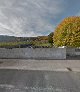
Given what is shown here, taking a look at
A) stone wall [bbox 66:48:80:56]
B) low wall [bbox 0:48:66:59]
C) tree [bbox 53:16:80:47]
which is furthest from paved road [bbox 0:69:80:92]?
tree [bbox 53:16:80:47]

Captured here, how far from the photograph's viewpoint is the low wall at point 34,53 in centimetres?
1948

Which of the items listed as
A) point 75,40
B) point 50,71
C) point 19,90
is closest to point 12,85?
point 19,90

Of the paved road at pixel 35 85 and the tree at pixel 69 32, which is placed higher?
the tree at pixel 69 32

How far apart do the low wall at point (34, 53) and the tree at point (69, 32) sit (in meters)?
3.98

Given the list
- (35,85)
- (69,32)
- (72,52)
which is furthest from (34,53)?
(35,85)

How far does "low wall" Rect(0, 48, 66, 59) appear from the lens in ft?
63.9

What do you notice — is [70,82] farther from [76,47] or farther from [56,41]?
[56,41]

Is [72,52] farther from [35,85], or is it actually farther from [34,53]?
[35,85]

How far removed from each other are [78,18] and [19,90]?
56.8 ft

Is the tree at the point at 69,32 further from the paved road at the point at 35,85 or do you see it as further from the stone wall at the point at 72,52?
the paved road at the point at 35,85

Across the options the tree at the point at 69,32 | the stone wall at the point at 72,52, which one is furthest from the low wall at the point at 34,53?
the tree at the point at 69,32

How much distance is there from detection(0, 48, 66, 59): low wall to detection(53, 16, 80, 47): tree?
3981 millimetres

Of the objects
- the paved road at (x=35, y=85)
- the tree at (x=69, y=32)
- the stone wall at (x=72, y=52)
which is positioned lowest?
the paved road at (x=35, y=85)

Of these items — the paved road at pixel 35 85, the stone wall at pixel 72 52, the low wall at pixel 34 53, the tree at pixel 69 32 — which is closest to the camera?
the paved road at pixel 35 85
